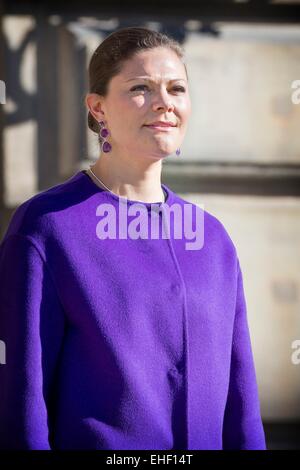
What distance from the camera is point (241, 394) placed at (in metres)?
1.30

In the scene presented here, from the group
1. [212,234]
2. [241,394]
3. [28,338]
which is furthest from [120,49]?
[241,394]

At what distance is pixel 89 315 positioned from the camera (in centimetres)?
113

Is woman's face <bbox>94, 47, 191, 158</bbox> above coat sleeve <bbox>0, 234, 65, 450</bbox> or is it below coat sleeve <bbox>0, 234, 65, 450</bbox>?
above

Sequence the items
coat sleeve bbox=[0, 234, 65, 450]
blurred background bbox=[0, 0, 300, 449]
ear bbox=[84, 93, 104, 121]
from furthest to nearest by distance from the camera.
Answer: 1. blurred background bbox=[0, 0, 300, 449]
2. ear bbox=[84, 93, 104, 121]
3. coat sleeve bbox=[0, 234, 65, 450]

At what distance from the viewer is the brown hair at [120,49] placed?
1.17 m

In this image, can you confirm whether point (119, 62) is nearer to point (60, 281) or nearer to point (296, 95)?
point (60, 281)

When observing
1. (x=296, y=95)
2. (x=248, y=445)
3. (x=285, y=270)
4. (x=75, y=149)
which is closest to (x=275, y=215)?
(x=285, y=270)

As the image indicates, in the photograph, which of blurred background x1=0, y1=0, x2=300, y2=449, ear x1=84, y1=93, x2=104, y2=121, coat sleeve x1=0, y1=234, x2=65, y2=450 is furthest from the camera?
blurred background x1=0, y1=0, x2=300, y2=449

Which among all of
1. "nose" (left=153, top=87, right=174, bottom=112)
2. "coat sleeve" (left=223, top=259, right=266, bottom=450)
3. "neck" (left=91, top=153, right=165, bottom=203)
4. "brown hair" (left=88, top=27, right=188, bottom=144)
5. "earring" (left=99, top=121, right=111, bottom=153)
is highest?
"brown hair" (left=88, top=27, right=188, bottom=144)

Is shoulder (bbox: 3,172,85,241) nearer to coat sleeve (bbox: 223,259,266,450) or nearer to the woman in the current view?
the woman

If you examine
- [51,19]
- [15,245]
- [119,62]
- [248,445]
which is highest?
[51,19]

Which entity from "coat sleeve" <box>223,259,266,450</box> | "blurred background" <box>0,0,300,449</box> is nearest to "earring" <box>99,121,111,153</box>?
"coat sleeve" <box>223,259,266,450</box>

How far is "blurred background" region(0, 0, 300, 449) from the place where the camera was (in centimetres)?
237

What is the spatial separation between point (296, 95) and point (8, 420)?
1.64 metres
